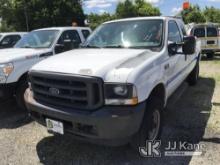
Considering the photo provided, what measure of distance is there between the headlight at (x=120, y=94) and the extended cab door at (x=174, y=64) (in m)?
1.35

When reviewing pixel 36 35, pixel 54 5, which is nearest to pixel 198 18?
pixel 54 5

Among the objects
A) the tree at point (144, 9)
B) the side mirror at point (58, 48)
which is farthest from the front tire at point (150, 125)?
the tree at point (144, 9)

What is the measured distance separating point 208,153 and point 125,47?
2087 mm

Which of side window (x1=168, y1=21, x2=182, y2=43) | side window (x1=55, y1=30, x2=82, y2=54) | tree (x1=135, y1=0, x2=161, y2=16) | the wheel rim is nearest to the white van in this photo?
side window (x1=55, y1=30, x2=82, y2=54)

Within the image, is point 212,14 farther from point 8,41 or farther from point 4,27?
point 8,41

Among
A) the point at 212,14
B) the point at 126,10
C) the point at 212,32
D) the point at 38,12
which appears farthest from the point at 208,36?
the point at 212,14

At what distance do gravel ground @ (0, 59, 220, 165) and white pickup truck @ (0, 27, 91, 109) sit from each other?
0.65 metres

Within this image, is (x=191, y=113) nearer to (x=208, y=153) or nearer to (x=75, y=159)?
(x=208, y=153)

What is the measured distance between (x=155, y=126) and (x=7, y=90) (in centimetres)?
304

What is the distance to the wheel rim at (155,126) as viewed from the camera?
423 cm

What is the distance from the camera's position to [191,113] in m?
5.99

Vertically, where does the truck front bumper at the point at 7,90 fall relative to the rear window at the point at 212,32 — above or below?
below

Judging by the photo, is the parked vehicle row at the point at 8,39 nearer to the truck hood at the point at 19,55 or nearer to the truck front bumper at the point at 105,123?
the truck hood at the point at 19,55

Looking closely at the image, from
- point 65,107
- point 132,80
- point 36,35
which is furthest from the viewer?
point 36,35
